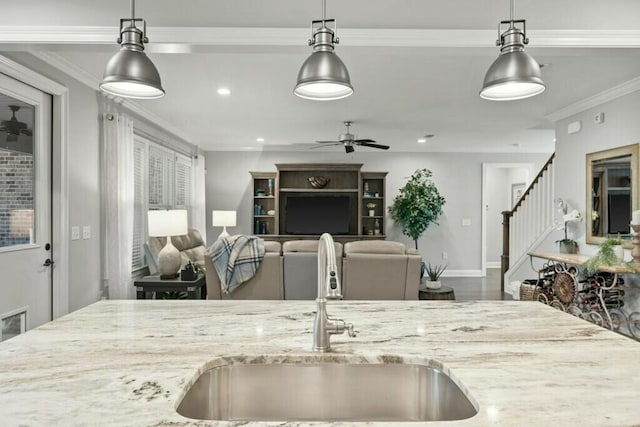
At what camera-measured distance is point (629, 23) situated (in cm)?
248

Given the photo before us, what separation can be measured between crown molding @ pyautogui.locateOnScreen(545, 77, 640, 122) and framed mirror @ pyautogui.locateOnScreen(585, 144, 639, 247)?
0.54m

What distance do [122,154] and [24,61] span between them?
4.39 ft

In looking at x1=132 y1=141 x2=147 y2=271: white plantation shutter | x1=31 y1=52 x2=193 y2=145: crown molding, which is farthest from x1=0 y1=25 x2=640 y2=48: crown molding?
x1=132 y1=141 x2=147 y2=271: white plantation shutter

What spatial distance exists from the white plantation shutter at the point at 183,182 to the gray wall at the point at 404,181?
0.95m

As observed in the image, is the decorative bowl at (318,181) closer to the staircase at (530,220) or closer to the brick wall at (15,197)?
the staircase at (530,220)

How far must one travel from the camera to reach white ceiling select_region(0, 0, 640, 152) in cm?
242

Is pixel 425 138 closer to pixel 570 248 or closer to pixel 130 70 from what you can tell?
pixel 570 248

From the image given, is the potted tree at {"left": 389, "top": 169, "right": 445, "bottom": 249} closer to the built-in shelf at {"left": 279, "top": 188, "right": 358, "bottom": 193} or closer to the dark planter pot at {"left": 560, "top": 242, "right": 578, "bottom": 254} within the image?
the built-in shelf at {"left": 279, "top": 188, "right": 358, "bottom": 193}

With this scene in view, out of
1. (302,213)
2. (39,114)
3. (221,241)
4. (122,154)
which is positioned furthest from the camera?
(302,213)

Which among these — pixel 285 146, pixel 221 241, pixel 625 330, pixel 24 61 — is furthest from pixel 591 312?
pixel 285 146

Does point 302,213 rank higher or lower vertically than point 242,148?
lower

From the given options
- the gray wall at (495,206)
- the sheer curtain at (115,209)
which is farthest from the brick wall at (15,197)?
the gray wall at (495,206)

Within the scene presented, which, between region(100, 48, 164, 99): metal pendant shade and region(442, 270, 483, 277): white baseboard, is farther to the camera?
region(442, 270, 483, 277): white baseboard

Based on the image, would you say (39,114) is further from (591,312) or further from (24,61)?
(591,312)
